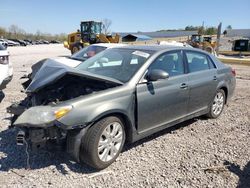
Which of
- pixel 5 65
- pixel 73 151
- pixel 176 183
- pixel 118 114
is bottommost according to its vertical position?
pixel 176 183

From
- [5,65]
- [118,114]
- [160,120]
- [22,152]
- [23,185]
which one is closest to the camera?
[23,185]

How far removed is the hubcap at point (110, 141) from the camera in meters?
3.39

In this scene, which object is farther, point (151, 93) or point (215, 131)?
point (215, 131)

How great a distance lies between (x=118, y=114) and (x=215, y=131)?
2.25 metres

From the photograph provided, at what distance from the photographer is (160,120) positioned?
4.06 m

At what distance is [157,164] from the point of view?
11.8 feet

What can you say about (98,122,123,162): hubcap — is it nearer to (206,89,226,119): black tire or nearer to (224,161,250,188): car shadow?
(224,161,250,188): car shadow

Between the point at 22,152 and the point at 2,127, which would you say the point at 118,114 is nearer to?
the point at 22,152

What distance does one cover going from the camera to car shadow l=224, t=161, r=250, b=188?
3197mm

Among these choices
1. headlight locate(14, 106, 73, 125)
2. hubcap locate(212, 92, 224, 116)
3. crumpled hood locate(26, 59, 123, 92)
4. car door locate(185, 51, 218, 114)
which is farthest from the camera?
hubcap locate(212, 92, 224, 116)

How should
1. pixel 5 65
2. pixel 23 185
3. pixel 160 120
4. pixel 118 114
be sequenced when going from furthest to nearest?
pixel 5 65
pixel 160 120
pixel 118 114
pixel 23 185

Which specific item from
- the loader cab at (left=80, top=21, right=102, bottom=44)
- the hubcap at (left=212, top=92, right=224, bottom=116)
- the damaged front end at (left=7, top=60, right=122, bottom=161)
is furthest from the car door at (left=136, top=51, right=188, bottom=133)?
the loader cab at (left=80, top=21, right=102, bottom=44)

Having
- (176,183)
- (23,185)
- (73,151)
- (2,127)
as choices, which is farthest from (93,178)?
(2,127)

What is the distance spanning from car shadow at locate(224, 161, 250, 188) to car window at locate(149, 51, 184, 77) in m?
1.61
